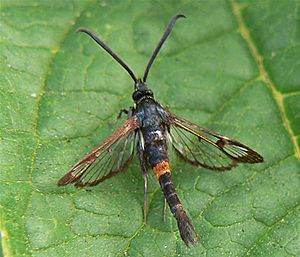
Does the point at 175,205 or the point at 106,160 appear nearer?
the point at 175,205

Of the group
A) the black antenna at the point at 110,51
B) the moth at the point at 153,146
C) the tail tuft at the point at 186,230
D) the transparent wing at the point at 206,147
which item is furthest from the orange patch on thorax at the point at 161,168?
the black antenna at the point at 110,51

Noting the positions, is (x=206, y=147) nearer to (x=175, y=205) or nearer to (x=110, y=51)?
(x=175, y=205)

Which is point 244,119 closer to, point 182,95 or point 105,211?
point 182,95

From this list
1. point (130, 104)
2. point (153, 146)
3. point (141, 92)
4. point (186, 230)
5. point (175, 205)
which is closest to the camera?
point (186, 230)

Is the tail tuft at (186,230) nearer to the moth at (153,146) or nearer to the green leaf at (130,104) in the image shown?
the green leaf at (130,104)

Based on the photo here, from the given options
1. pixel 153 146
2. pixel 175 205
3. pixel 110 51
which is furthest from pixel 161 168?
pixel 110 51

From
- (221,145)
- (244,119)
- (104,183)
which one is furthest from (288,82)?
(104,183)
